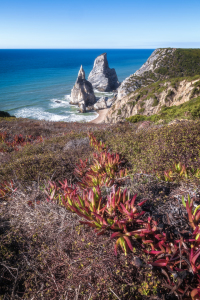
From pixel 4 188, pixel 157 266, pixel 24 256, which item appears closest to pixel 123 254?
pixel 157 266

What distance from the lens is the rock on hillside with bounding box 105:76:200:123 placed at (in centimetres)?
2248

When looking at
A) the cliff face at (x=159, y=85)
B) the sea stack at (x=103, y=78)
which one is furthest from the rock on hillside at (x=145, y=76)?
the sea stack at (x=103, y=78)

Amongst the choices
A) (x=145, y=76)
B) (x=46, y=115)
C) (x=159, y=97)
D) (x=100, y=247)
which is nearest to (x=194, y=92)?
(x=159, y=97)

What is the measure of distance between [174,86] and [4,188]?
2715cm

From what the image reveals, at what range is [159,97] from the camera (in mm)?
26859

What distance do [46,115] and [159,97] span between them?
32.4 metres

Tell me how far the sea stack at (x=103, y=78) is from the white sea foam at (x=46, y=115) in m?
41.2

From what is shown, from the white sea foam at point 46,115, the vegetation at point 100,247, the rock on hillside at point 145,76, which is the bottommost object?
the white sea foam at point 46,115

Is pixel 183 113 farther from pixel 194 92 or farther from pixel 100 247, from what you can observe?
pixel 194 92

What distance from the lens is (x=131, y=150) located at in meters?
6.00

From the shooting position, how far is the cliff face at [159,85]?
2505 cm

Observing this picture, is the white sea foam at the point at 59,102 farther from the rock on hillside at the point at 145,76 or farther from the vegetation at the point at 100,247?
the vegetation at the point at 100,247

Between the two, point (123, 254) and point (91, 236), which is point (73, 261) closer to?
point (91, 236)

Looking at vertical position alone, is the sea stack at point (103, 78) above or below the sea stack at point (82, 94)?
above
